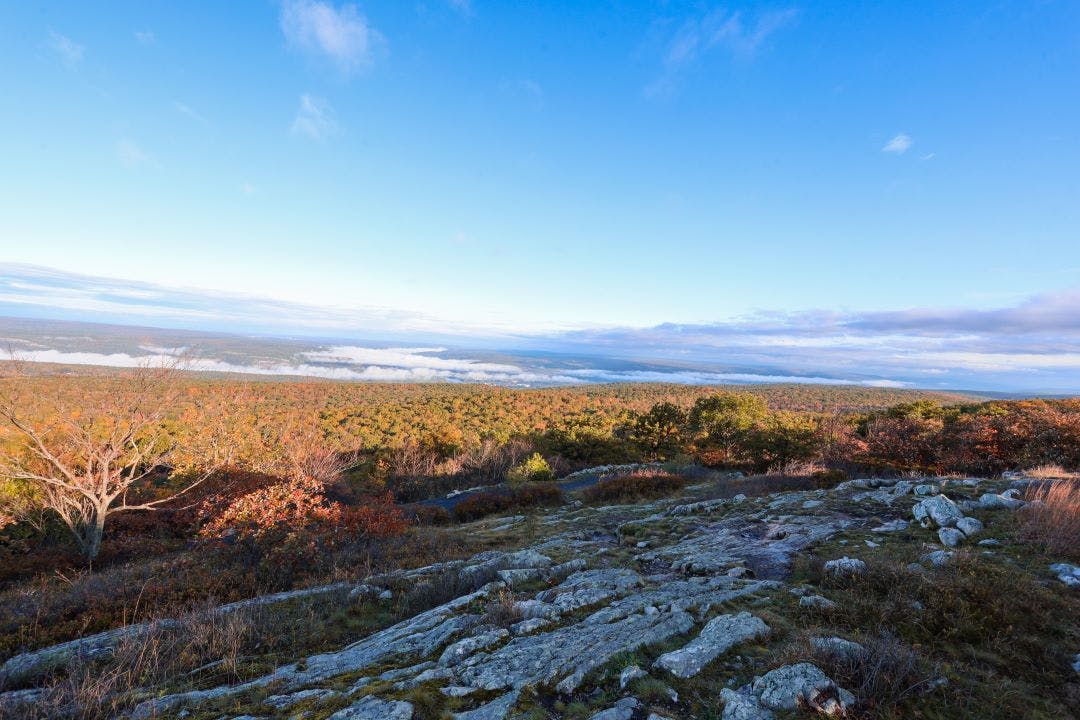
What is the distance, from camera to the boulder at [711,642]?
4.27 meters

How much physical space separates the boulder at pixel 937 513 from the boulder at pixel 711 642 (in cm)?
606

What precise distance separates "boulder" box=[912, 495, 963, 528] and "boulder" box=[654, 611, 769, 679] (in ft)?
19.9

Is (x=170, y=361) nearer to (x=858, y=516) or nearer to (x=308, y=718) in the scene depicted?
(x=308, y=718)

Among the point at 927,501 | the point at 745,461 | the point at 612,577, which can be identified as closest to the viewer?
the point at 612,577

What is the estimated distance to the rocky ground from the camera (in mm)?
3773

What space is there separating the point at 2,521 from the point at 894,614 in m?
23.4

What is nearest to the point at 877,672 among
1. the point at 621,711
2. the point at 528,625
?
the point at 621,711

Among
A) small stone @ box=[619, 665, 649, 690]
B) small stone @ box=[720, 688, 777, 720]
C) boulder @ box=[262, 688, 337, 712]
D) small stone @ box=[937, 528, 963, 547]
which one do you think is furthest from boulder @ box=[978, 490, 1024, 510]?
boulder @ box=[262, 688, 337, 712]

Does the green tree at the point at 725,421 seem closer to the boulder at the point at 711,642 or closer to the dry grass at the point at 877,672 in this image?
the boulder at the point at 711,642

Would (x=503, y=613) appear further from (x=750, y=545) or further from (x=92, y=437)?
(x=92, y=437)

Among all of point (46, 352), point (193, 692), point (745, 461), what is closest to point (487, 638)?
point (193, 692)

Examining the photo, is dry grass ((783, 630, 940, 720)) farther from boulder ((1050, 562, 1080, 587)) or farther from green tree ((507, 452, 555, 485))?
green tree ((507, 452, 555, 485))

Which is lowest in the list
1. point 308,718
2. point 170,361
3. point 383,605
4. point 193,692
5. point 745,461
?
point 745,461

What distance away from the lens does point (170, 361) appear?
16203mm
